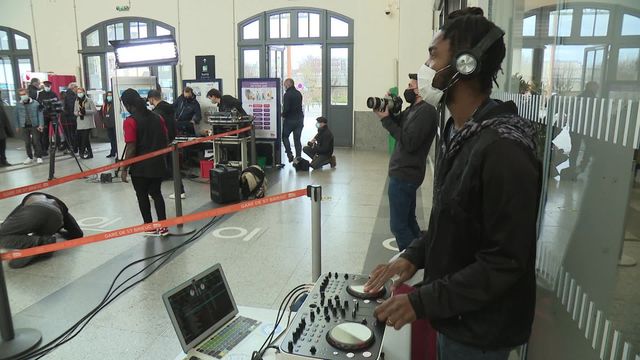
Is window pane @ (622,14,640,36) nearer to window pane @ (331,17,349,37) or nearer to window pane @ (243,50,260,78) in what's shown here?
window pane @ (331,17,349,37)

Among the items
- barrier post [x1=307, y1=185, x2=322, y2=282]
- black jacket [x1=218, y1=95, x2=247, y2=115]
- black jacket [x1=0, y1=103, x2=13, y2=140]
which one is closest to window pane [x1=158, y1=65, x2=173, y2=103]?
black jacket [x1=0, y1=103, x2=13, y2=140]

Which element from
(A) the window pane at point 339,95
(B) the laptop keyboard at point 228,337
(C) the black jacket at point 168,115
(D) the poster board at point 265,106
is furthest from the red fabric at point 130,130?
(A) the window pane at point 339,95

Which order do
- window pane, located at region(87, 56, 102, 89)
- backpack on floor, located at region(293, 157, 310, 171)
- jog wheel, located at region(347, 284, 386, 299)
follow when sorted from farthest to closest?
window pane, located at region(87, 56, 102, 89) → backpack on floor, located at region(293, 157, 310, 171) → jog wheel, located at region(347, 284, 386, 299)

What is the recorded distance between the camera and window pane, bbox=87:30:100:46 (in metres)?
13.2

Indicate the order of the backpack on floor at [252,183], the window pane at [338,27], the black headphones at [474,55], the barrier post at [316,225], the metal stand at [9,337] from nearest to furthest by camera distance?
the black headphones at [474,55]
the barrier post at [316,225]
the metal stand at [9,337]
the backpack on floor at [252,183]
the window pane at [338,27]

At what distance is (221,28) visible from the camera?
479 inches

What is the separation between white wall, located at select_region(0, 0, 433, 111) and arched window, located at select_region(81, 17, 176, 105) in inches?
7.3

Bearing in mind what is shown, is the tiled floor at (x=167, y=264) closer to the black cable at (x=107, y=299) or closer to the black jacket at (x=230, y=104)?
the black cable at (x=107, y=299)

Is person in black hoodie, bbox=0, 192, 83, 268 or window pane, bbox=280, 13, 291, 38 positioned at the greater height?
window pane, bbox=280, 13, 291, 38

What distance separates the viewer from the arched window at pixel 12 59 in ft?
45.3

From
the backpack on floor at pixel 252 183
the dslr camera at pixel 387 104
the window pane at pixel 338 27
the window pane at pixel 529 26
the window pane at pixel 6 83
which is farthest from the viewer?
the window pane at pixel 6 83

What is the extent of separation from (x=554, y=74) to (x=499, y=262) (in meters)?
0.86

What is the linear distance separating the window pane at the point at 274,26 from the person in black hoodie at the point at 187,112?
3.70 metres

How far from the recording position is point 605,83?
1.18 m
